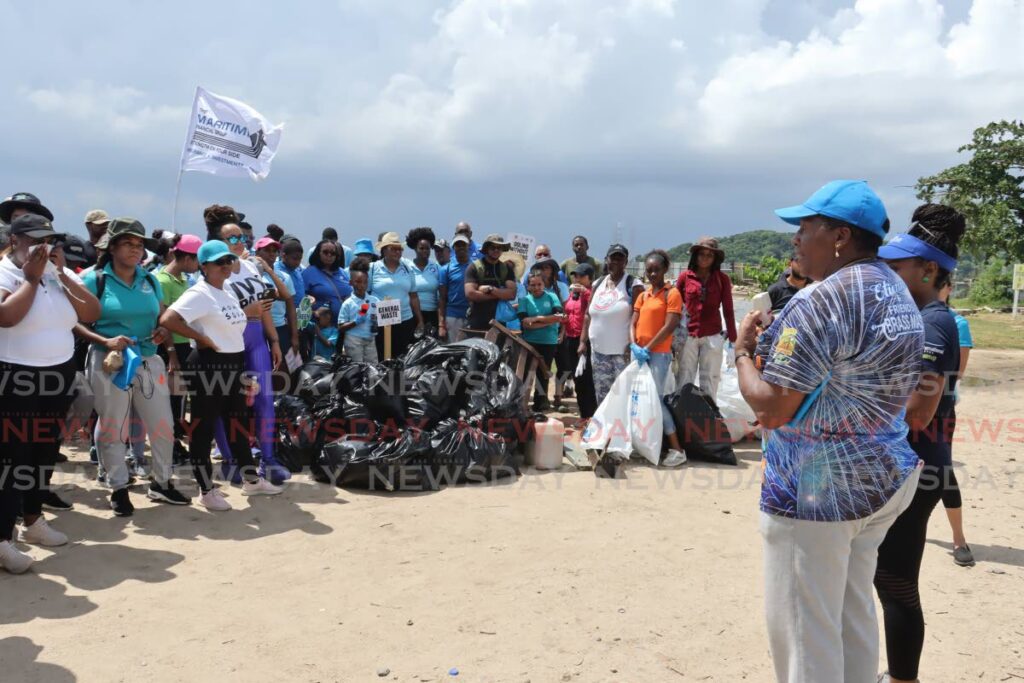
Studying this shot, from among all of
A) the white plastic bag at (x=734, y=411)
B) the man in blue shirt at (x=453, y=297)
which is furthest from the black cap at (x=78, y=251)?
the white plastic bag at (x=734, y=411)

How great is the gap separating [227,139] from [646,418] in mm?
6045

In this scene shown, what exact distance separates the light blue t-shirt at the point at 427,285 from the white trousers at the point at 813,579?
6256 millimetres

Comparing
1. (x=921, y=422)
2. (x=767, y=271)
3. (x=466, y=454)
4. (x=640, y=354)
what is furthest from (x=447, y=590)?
(x=767, y=271)

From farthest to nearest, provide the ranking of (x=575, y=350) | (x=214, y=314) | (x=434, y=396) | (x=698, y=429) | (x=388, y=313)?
(x=575, y=350)
(x=388, y=313)
(x=698, y=429)
(x=434, y=396)
(x=214, y=314)

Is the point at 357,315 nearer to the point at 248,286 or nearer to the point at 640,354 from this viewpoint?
the point at 248,286

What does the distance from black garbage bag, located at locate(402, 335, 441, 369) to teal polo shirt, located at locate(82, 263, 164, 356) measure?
6.87 ft

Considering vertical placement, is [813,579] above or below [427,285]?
below

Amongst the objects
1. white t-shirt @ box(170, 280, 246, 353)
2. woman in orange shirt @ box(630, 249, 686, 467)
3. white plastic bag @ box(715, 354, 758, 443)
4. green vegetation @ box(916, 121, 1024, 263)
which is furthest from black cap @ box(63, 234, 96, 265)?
green vegetation @ box(916, 121, 1024, 263)

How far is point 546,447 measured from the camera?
612cm

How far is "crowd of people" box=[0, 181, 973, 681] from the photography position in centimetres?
200

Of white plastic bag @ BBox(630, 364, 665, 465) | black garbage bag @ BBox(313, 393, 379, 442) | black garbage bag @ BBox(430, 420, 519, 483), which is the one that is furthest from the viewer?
white plastic bag @ BBox(630, 364, 665, 465)

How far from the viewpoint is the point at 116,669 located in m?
3.05

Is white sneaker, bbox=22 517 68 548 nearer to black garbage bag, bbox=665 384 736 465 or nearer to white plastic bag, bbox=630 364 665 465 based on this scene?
white plastic bag, bbox=630 364 665 465

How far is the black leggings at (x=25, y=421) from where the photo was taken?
3885 mm
